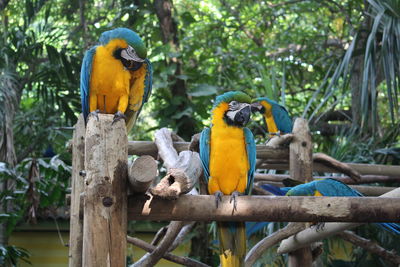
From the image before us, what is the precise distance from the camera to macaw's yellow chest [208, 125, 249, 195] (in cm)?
241

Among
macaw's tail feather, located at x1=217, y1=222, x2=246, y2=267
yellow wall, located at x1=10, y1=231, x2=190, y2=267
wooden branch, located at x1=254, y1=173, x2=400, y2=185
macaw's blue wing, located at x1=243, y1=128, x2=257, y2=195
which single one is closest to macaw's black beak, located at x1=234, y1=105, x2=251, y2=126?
macaw's blue wing, located at x1=243, y1=128, x2=257, y2=195

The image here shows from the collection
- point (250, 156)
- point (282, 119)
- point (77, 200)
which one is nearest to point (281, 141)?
point (250, 156)

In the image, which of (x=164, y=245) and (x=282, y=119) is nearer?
(x=164, y=245)

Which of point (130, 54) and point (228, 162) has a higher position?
point (130, 54)

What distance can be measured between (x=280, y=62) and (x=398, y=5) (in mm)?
2394

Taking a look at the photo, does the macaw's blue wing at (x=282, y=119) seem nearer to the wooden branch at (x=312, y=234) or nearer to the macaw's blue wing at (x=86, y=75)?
the wooden branch at (x=312, y=234)

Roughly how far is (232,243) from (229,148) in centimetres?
43

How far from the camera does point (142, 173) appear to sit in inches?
71.7

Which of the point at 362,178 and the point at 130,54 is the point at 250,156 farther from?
the point at 362,178

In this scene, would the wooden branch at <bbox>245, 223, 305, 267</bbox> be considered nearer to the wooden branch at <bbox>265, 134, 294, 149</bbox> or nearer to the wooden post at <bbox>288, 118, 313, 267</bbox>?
the wooden post at <bbox>288, 118, 313, 267</bbox>

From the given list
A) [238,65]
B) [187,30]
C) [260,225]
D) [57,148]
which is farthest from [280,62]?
[260,225]

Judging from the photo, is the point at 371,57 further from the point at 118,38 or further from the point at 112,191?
the point at 112,191

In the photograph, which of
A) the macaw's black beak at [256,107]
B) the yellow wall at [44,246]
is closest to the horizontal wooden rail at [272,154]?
the macaw's black beak at [256,107]

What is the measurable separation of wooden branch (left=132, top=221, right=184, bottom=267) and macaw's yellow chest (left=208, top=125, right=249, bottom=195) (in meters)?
0.60
